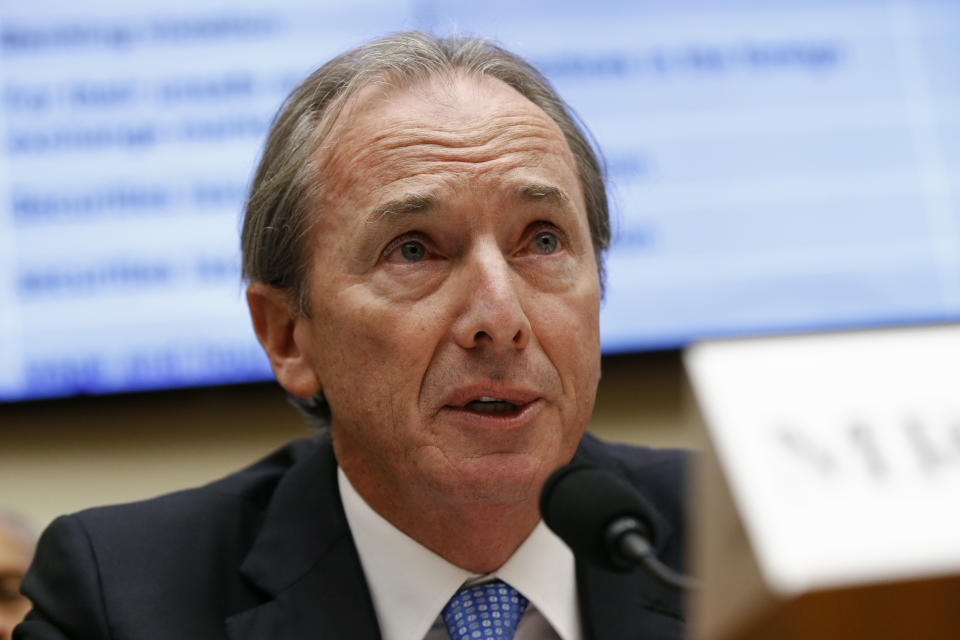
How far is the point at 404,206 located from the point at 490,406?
34 cm

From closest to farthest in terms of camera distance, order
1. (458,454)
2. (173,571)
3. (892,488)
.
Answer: (892,488)
(458,454)
(173,571)

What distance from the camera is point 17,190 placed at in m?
2.70

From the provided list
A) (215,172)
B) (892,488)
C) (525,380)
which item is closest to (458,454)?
(525,380)

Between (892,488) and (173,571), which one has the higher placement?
(892,488)

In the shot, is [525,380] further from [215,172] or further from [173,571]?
[215,172]

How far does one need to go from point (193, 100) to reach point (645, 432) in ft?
4.80

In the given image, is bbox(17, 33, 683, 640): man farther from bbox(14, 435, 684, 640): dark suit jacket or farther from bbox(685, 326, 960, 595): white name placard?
bbox(685, 326, 960, 595): white name placard

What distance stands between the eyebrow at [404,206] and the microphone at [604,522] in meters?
0.68

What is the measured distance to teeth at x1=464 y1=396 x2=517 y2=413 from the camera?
166cm

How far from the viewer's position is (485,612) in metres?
1.70

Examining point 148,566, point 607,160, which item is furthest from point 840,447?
point 607,160

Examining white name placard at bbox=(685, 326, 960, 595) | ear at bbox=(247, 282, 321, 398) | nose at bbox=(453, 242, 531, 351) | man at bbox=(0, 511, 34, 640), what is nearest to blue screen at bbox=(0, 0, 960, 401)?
man at bbox=(0, 511, 34, 640)

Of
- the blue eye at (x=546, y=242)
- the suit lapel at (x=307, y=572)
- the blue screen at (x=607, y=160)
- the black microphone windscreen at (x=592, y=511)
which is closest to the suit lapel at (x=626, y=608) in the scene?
the suit lapel at (x=307, y=572)

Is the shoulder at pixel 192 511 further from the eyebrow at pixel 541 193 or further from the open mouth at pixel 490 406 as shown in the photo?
the eyebrow at pixel 541 193
